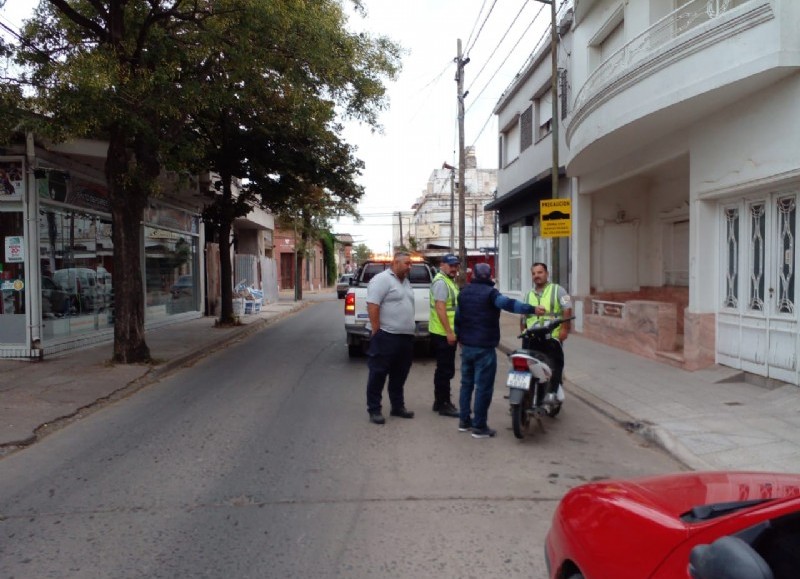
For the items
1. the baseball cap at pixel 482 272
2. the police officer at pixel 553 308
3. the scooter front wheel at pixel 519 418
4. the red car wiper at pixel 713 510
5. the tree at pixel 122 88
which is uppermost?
the tree at pixel 122 88

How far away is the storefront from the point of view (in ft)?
37.7

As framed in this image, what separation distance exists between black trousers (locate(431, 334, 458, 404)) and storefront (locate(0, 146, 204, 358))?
22.0 feet

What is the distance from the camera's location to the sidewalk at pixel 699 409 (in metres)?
5.80

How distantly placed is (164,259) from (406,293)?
43.9 feet

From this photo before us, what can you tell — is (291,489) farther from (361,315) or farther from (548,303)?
(361,315)

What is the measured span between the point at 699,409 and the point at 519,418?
2572mm

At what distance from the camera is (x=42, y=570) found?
3.71m

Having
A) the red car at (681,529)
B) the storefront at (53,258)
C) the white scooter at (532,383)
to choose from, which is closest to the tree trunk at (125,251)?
the storefront at (53,258)

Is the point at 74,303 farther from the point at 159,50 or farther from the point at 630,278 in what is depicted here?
the point at 630,278

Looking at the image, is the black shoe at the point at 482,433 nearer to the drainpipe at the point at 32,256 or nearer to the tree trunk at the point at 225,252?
the drainpipe at the point at 32,256

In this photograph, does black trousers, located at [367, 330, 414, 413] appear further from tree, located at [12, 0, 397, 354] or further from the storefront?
the storefront

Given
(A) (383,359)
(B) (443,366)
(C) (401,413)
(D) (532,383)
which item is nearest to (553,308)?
(D) (532,383)

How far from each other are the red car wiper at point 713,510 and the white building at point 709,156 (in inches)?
264

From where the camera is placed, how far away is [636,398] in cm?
821
